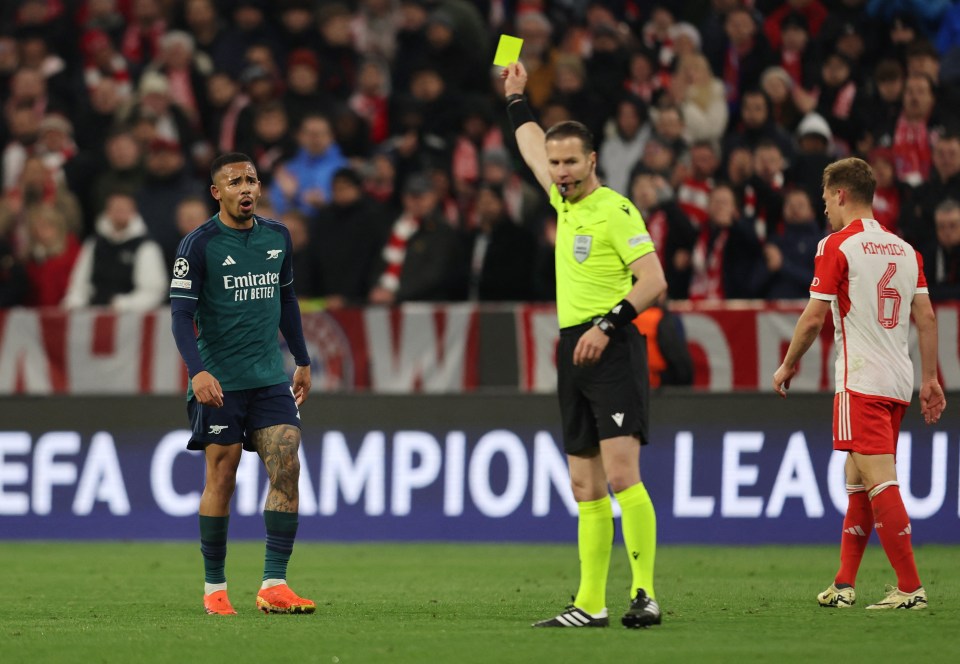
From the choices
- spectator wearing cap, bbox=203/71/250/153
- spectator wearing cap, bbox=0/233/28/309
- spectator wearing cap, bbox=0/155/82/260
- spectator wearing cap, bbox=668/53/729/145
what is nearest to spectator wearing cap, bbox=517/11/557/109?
spectator wearing cap, bbox=668/53/729/145

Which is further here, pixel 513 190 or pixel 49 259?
pixel 49 259

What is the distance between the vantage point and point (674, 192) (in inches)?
648

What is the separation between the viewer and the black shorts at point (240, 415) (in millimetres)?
9164

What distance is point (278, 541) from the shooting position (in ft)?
30.1

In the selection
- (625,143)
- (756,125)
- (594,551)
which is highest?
(756,125)

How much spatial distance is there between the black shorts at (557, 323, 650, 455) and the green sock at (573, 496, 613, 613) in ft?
0.98

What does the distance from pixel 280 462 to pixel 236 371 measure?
553 millimetres

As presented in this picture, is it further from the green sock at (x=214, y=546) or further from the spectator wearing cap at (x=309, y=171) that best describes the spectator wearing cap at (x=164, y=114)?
the green sock at (x=214, y=546)

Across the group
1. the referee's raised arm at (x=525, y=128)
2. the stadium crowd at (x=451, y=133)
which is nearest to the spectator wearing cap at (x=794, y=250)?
the stadium crowd at (x=451, y=133)

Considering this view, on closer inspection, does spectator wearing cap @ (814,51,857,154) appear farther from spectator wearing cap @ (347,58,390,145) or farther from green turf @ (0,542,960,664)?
green turf @ (0,542,960,664)

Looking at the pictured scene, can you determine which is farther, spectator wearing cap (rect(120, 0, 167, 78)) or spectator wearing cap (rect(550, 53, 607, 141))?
spectator wearing cap (rect(120, 0, 167, 78))

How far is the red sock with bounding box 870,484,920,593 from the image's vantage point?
8.95m

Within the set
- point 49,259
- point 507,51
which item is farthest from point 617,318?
point 49,259

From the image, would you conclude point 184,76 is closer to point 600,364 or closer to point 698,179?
point 698,179
